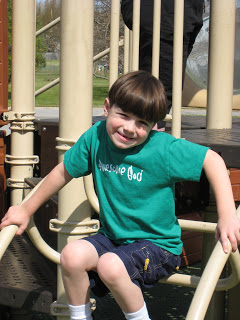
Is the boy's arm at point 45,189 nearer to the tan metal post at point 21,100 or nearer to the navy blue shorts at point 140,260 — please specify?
the navy blue shorts at point 140,260

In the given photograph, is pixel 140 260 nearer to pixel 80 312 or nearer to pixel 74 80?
pixel 80 312

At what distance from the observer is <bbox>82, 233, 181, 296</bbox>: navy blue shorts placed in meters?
2.03

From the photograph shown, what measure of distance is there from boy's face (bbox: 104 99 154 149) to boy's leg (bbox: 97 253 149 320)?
0.39 metres

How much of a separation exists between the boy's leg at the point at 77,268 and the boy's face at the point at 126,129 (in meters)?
0.37

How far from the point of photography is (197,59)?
12.5 meters

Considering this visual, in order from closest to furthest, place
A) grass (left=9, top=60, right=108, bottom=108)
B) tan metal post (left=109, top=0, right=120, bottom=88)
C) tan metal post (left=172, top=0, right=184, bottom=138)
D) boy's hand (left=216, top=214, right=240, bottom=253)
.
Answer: boy's hand (left=216, top=214, right=240, bottom=253) < tan metal post (left=172, top=0, right=184, bottom=138) < tan metal post (left=109, top=0, right=120, bottom=88) < grass (left=9, top=60, right=108, bottom=108)

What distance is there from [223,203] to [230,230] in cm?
10

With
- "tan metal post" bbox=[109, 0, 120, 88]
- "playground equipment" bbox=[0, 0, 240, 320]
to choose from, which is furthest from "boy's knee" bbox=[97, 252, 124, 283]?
"tan metal post" bbox=[109, 0, 120, 88]

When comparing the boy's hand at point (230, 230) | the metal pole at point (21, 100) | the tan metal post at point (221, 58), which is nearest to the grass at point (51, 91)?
the metal pole at point (21, 100)

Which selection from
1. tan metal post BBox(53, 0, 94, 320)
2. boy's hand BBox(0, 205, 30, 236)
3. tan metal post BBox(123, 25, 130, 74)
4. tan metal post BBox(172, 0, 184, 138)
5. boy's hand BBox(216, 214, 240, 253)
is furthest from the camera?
tan metal post BBox(123, 25, 130, 74)

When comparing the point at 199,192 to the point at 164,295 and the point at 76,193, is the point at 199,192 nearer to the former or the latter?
the point at 76,193

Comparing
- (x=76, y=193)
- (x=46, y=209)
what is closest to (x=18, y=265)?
(x=46, y=209)

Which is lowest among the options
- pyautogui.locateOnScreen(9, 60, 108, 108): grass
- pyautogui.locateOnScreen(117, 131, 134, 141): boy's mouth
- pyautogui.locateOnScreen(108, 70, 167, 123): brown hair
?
pyautogui.locateOnScreen(9, 60, 108, 108): grass

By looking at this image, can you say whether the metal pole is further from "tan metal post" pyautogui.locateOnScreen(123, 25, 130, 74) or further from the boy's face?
the boy's face
